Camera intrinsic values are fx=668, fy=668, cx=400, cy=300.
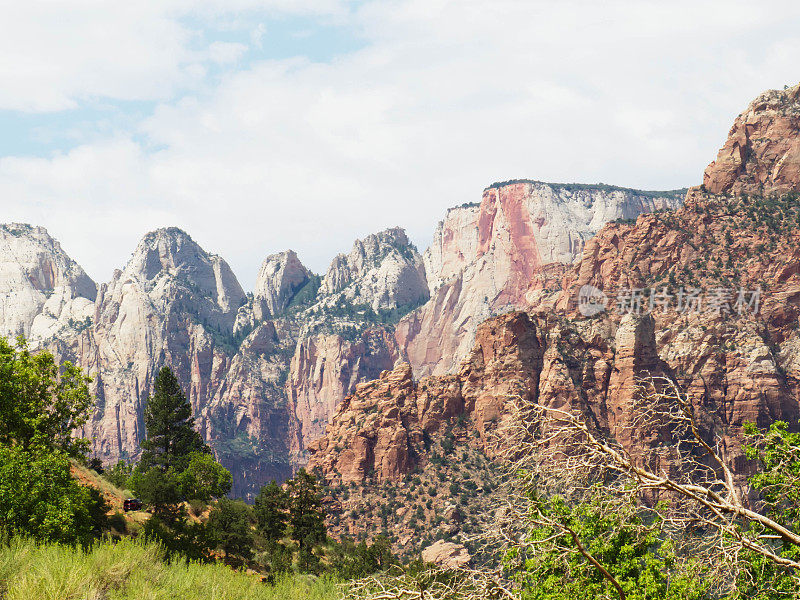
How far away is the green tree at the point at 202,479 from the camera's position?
62594 mm

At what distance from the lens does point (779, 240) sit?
144 meters

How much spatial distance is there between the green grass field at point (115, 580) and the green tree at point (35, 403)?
16.7 metres

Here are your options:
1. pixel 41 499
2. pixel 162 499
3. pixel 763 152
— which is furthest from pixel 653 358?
pixel 41 499

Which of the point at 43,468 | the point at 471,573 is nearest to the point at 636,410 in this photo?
the point at 471,573

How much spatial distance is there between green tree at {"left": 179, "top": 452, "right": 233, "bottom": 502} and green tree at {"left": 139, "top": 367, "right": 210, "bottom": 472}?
269 centimetres

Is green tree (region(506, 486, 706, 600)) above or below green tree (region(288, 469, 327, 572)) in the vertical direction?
above

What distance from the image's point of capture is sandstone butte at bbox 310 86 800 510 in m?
131

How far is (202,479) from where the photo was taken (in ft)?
221

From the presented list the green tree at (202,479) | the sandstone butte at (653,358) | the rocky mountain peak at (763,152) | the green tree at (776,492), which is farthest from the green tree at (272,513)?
the rocky mountain peak at (763,152)

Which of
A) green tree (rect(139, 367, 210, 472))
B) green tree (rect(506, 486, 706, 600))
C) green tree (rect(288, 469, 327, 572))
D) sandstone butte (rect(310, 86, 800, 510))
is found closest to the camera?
green tree (rect(506, 486, 706, 600))

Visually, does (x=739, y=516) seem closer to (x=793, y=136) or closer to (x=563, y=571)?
(x=563, y=571)

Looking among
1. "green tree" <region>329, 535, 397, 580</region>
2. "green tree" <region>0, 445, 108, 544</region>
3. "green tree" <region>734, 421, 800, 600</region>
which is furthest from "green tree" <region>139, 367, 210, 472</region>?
"green tree" <region>734, 421, 800, 600</region>

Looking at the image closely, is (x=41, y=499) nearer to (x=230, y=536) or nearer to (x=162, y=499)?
(x=230, y=536)

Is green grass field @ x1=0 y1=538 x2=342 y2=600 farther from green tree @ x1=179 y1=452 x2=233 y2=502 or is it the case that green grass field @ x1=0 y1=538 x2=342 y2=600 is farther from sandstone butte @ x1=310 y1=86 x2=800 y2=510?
sandstone butte @ x1=310 y1=86 x2=800 y2=510
